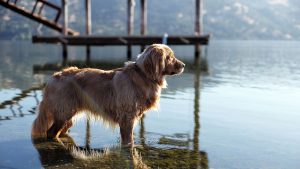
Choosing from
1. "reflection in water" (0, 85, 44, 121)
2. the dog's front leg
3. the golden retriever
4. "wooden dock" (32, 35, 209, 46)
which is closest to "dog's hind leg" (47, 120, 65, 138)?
the golden retriever

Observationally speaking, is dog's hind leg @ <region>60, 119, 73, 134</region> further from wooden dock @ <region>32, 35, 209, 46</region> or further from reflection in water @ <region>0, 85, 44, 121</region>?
wooden dock @ <region>32, 35, 209, 46</region>

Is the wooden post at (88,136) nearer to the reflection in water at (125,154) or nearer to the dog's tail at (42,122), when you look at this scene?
the reflection in water at (125,154)

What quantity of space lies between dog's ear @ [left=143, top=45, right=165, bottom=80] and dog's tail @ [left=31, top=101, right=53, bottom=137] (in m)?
2.25

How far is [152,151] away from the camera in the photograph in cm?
800

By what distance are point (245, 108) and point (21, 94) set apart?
24.9ft

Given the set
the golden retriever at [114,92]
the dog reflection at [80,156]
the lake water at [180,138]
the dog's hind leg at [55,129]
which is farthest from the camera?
the dog's hind leg at [55,129]

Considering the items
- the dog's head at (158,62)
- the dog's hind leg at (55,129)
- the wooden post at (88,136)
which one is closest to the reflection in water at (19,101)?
the wooden post at (88,136)

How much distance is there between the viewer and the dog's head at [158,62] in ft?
25.2

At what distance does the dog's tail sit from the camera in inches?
332

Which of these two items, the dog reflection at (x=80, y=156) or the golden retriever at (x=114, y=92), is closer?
the dog reflection at (x=80, y=156)

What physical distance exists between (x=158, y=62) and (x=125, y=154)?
1.81 metres

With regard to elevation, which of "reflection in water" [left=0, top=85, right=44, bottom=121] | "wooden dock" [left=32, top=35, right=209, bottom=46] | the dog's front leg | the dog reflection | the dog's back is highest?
"wooden dock" [left=32, top=35, right=209, bottom=46]

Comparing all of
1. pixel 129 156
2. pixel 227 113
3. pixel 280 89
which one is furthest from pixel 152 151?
pixel 280 89

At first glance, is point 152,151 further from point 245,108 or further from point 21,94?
point 21,94
